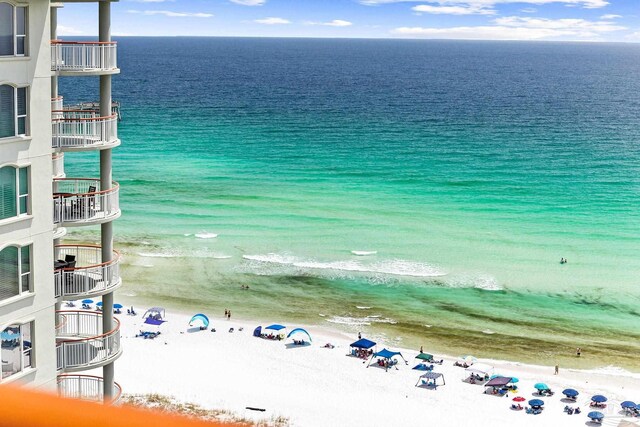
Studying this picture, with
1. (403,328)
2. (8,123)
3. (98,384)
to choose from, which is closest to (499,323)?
(403,328)

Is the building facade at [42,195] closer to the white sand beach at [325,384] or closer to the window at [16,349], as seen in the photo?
the window at [16,349]

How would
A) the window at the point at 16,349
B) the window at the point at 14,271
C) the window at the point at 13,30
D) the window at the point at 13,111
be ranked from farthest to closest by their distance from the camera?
the window at the point at 16,349
the window at the point at 14,271
the window at the point at 13,111
the window at the point at 13,30

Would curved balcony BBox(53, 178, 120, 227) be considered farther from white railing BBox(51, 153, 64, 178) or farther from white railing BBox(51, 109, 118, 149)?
white railing BBox(51, 109, 118, 149)

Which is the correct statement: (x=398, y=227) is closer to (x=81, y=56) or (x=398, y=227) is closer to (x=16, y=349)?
(x=81, y=56)

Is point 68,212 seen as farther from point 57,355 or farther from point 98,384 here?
point 98,384

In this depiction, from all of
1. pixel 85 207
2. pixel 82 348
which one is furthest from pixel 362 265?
pixel 85 207

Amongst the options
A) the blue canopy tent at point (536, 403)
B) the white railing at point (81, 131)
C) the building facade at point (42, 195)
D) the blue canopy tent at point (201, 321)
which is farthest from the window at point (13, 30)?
the blue canopy tent at point (201, 321)
